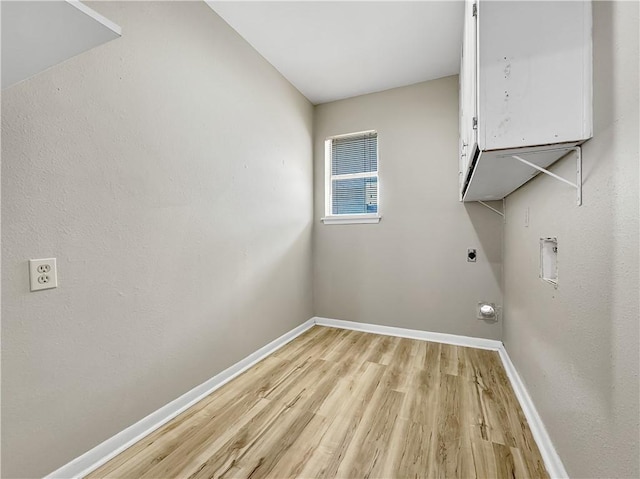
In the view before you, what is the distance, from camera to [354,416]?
1648mm

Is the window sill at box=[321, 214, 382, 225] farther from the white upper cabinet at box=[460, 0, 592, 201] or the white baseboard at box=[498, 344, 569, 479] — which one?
the white upper cabinet at box=[460, 0, 592, 201]

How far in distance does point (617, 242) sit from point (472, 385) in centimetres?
155

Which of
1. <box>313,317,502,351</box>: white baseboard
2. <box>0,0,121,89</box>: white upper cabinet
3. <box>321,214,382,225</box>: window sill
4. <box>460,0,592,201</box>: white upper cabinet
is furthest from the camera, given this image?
<box>321,214,382,225</box>: window sill

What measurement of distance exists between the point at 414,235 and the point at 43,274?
272 centimetres

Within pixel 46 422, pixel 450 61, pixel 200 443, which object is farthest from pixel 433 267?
pixel 46 422

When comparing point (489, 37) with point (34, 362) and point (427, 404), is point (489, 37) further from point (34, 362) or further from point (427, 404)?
point (34, 362)

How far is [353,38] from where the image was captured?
2195mm

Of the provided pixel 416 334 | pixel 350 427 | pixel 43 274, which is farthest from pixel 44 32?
pixel 416 334

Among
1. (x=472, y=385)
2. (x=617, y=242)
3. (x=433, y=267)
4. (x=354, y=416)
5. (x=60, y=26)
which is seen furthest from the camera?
(x=433, y=267)

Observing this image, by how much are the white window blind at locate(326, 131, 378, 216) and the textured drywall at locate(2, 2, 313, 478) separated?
3.71ft

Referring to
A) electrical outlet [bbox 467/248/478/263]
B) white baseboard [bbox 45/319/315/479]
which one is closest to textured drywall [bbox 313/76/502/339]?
electrical outlet [bbox 467/248/478/263]

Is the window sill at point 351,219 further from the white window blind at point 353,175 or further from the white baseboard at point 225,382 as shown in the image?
the white baseboard at point 225,382

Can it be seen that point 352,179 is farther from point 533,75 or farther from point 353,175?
point 533,75

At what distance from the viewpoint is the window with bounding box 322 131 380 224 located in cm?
312
